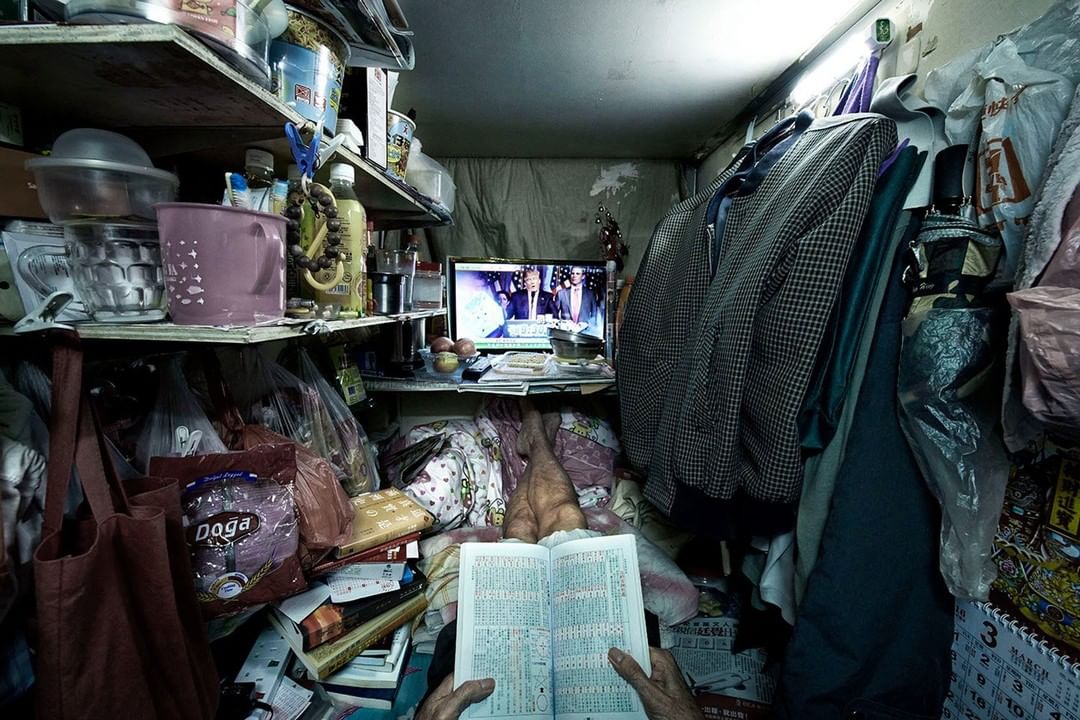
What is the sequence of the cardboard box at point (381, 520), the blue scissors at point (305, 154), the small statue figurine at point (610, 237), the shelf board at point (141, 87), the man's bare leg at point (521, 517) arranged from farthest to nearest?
the small statue figurine at point (610, 237) → the man's bare leg at point (521, 517) → the cardboard box at point (381, 520) → the blue scissors at point (305, 154) → the shelf board at point (141, 87)

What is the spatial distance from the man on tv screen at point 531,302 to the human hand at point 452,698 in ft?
5.34

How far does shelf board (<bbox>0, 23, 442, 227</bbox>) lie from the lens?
457mm

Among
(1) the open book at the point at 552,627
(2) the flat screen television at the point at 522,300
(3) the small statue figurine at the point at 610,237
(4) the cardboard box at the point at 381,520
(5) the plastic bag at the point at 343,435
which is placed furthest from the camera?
(3) the small statue figurine at the point at 610,237

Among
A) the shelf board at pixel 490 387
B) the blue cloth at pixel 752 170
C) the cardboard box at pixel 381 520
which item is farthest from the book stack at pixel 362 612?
the blue cloth at pixel 752 170

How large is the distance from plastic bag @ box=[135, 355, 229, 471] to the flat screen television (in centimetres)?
141

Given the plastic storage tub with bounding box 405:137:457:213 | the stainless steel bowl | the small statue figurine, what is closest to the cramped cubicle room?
the plastic storage tub with bounding box 405:137:457:213

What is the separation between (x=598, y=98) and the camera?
1.66m

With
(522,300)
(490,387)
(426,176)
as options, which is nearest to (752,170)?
(490,387)

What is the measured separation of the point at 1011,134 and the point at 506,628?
1248mm

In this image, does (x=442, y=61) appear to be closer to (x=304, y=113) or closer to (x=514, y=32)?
(x=514, y=32)

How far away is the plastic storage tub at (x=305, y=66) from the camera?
0.76 metres

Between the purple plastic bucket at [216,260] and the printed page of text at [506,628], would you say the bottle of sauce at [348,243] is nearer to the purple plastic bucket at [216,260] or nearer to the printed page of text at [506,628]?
the purple plastic bucket at [216,260]

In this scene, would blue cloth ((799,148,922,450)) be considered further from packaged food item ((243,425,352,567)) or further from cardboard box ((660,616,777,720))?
packaged food item ((243,425,352,567))

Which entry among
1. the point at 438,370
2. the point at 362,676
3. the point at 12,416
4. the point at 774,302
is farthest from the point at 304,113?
the point at 362,676
